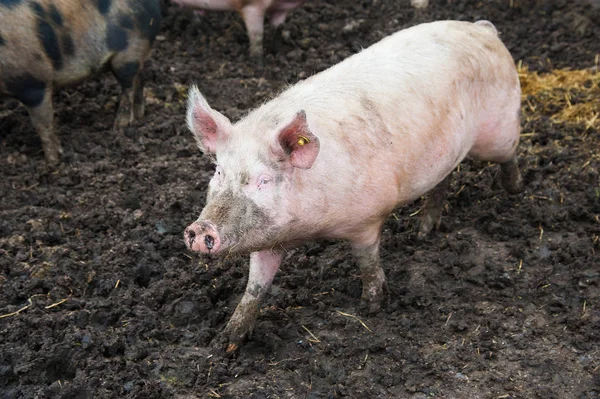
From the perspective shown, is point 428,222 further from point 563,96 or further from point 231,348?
point 563,96

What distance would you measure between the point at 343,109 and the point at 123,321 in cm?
161

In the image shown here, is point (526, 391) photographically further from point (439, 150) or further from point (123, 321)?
point (123, 321)

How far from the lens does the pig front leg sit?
4.02 m

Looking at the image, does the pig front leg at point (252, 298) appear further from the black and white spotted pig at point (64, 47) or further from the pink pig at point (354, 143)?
the black and white spotted pig at point (64, 47)

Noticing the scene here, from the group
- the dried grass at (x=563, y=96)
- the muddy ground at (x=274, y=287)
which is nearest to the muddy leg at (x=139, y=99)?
the muddy ground at (x=274, y=287)

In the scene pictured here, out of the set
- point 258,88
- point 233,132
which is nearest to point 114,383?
point 233,132

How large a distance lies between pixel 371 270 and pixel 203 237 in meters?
1.36

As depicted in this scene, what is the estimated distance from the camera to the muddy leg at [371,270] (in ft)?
13.4

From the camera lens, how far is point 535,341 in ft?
13.5

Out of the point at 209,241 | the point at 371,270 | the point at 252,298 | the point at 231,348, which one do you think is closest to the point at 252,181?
the point at 209,241

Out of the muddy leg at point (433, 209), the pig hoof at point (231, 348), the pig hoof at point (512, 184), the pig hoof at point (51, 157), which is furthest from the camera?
the pig hoof at point (51, 157)

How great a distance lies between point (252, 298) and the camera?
405 centimetres

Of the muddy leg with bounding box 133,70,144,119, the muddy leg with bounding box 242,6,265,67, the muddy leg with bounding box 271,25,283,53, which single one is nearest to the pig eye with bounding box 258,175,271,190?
the muddy leg with bounding box 133,70,144,119

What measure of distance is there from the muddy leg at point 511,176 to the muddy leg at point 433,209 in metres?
0.50
